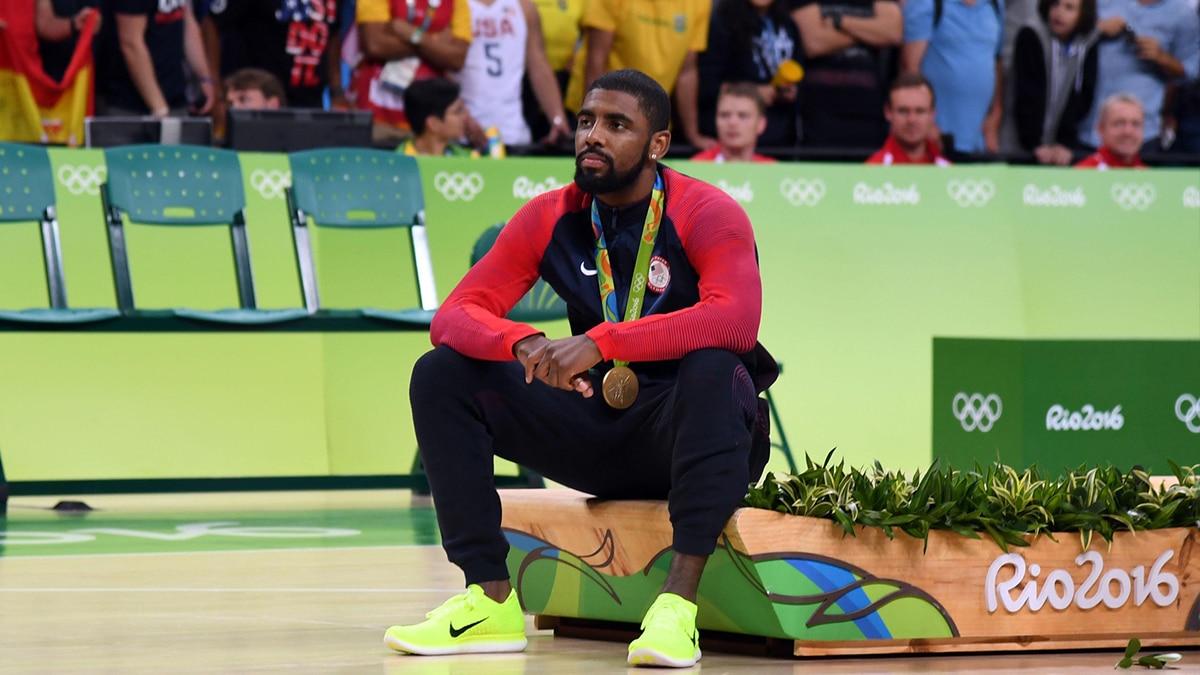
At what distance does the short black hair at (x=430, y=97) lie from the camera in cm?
869

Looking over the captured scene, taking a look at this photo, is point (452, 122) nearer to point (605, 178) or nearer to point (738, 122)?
point (738, 122)

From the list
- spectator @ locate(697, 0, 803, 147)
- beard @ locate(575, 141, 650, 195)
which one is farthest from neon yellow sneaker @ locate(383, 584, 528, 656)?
spectator @ locate(697, 0, 803, 147)

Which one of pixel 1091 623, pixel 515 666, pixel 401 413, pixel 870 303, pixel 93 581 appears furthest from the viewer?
pixel 870 303

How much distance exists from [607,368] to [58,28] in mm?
5535

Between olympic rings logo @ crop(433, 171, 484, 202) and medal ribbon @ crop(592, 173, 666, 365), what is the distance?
4.50 meters

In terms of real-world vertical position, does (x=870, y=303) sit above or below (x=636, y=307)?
below

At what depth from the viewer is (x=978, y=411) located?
6.75m

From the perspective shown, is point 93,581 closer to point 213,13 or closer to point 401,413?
point 401,413

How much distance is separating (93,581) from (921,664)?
2.65 m

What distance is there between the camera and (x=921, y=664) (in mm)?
3633

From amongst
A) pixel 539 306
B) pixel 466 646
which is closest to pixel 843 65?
pixel 539 306

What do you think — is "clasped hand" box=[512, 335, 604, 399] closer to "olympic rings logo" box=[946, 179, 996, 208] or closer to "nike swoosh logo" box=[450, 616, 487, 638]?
"nike swoosh logo" box=[450, 616, 487, 638]

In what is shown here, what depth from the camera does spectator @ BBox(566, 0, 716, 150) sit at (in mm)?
9680

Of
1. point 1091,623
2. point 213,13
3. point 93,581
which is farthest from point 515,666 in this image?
point 213,13
